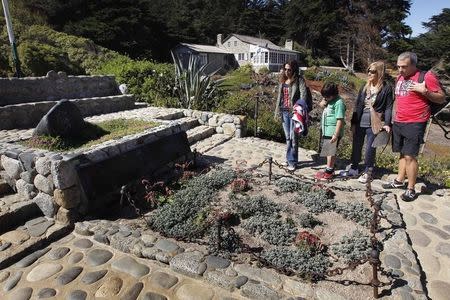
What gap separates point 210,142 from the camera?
7.65m

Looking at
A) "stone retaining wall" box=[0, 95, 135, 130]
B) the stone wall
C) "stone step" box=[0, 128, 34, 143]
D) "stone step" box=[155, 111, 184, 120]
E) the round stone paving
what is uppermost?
the stone wall

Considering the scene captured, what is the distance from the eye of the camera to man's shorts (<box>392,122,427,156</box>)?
4.07m

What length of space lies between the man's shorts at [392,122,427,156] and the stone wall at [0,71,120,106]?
8.13 meters

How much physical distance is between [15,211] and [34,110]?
421 cm

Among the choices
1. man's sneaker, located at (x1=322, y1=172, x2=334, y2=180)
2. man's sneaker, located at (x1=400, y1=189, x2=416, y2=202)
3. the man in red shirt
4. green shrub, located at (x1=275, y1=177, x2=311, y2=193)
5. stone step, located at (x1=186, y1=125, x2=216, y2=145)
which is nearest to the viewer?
the man in red shirt

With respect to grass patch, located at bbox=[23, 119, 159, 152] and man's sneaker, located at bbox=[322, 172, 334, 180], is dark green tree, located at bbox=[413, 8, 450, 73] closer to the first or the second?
man's sneaker, located at bbox=[322, 172, 334, 180]

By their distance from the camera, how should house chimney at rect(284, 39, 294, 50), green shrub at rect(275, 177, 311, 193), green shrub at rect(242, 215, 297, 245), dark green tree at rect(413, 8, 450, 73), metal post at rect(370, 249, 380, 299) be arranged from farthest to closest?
house chimney at rect(284, 39, 294, 50) < dark green tree at rect(413, 8, 450, 73) < green shrub at rect(275, 177, 311, 193) < green shrub at rect(242, 215, 297, 245) < metal post at rect(370, 249, 380, 299)

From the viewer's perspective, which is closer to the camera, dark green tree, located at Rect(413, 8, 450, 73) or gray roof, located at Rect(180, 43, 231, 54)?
dark green tree, located at Rect(413, 8, 450, 73)

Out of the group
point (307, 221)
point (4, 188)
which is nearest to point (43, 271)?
point (4, 188)

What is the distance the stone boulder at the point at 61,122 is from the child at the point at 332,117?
4.33m

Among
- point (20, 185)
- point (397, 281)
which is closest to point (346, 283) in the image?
point (397, 281)

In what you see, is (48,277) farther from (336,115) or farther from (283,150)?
(283,150)

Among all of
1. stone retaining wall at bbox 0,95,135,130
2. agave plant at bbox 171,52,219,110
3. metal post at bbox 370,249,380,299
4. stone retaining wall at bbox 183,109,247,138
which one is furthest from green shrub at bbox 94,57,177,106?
metal post at bbox 370,249,380,299

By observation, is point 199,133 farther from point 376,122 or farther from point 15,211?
point 15,211
